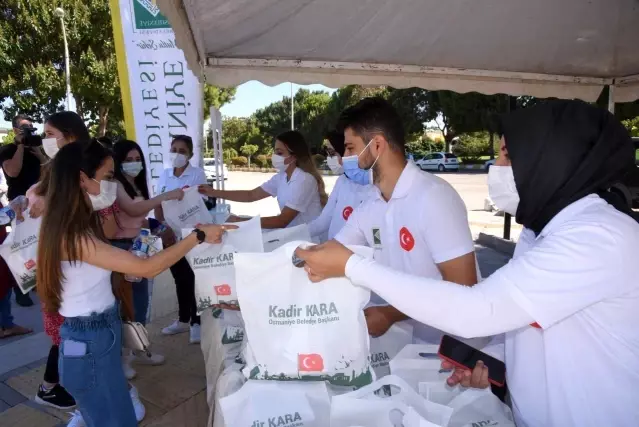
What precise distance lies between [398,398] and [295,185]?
2343 mm

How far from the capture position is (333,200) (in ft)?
10.00

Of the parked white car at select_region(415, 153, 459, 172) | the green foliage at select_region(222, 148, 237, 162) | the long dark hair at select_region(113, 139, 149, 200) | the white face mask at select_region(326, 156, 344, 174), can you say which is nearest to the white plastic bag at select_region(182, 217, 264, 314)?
the white face mask at select_region(326, 156, 344, 174)

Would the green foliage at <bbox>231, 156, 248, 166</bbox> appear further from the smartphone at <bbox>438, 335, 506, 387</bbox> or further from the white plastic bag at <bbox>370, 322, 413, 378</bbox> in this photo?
the smartphone at <bbox>438, 335, 506, 387</bbox>

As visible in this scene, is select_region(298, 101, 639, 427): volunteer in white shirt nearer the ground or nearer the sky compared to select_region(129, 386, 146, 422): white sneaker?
nearer the sky

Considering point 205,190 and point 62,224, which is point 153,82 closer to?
point 205,190

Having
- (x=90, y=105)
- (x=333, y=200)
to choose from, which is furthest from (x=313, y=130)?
(x=333, y=200)

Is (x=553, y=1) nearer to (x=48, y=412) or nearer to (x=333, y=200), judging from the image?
(x=333, y=200)

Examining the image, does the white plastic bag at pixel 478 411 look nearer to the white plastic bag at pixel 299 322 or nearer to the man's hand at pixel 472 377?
the man's hand at pixel 472 377

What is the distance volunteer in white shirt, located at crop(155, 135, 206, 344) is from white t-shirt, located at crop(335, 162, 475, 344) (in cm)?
233

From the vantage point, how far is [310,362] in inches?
55.8

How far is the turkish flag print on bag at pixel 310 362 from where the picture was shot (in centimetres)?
141

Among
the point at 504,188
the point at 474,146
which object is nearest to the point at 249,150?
the point at 474,146

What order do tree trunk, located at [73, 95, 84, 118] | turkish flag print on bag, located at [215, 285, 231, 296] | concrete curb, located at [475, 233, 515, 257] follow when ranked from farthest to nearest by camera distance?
tree trunk, located at [73, 95, 84, 118], concrete curb, located at [475, 233, 515, 257], turkish flag print on bag, located at [215, 285, 231, 296]

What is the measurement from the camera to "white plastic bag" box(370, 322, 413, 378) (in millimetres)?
1652
